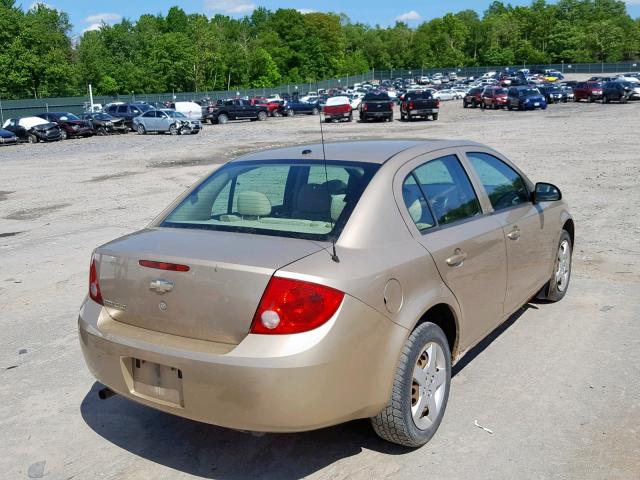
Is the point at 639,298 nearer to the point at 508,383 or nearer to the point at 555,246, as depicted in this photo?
the point at 555,246

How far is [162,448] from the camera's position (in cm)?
370

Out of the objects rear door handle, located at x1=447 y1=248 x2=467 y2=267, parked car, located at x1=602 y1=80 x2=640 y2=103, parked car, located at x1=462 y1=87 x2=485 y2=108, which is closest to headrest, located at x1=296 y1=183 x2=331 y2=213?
rear door handle, located at x1=447 y1=248 x2=467 y2=267

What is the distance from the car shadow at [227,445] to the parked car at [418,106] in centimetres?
3844

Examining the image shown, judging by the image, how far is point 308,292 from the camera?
2.99 metres

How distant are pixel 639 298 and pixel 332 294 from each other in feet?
13.8

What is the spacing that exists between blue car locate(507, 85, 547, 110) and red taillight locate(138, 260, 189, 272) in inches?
1868

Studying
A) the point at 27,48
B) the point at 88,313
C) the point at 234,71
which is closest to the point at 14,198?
the point at 88,313

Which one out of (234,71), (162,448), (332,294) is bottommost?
(162,448)

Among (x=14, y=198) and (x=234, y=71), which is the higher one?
(x=234, y=71)

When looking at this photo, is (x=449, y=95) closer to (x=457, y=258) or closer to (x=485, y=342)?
(x=485, y=342)

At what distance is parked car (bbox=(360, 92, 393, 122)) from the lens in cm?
4106

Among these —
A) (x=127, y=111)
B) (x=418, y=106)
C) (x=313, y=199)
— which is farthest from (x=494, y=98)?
(x=313, y=199)

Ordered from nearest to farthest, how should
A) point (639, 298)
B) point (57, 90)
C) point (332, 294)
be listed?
1. point (332, 294)
2. point (639, 298)
3. point (57, 90)

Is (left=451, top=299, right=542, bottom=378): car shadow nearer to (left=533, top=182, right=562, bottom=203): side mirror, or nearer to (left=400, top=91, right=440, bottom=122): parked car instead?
(left=533, top=182, right=562, bottom=203): side mirror
